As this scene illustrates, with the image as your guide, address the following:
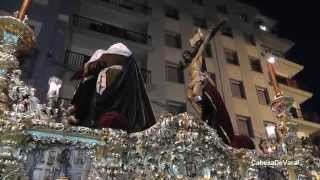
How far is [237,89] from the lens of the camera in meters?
15.4

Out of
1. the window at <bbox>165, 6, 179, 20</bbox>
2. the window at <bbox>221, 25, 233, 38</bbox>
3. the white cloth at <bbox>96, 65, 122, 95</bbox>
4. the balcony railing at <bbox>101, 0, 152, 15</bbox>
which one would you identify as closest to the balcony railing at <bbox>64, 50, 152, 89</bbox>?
the balcony railing at <bbox>101, 0, 152, 15</bbox>

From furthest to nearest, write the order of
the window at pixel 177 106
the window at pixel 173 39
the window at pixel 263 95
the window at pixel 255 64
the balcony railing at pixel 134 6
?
the window at pixel 255 64
the window at pixel 263 95
the window at pixel 173 39
the balcony railing at pixel 134 6
the window at pixel 177 106

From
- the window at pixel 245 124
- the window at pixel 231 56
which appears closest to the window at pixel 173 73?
the window at pixel 245 124

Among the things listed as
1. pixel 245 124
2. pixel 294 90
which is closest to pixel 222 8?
pixel 294 90

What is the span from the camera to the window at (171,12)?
634 inches

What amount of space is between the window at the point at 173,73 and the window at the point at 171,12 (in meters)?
3.01

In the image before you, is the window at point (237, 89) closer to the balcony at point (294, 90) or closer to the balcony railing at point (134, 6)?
the balcony at point (294, 90)

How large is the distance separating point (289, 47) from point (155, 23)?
8198mm

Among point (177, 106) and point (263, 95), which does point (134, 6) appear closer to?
point (177, 106)

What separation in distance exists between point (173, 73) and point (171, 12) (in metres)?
3.78

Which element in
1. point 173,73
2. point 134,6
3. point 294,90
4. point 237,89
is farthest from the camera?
point 294,90

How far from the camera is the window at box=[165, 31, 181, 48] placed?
1492cm

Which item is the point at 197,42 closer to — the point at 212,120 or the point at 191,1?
the point at 212,120

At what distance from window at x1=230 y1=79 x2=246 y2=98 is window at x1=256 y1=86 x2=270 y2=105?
34.7 inches
